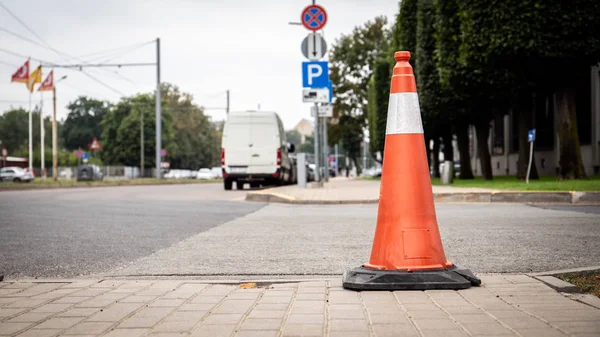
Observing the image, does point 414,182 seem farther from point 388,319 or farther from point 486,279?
point 388,319

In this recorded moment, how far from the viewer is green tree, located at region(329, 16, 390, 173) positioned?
5859 cm

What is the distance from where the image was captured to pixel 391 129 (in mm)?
5043

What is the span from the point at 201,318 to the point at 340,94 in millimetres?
57143

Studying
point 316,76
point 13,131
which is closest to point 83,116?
point 13,131

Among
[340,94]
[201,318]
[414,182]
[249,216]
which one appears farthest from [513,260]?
[340,94]

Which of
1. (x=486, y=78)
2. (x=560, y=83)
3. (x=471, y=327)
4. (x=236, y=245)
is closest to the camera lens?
(x=471, y=327)

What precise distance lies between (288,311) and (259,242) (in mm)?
3754

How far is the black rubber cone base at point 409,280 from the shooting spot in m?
4.51

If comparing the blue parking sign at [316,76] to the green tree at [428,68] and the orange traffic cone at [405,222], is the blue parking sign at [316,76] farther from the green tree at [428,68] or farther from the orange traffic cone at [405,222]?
the orange traffic cone at [405,222]

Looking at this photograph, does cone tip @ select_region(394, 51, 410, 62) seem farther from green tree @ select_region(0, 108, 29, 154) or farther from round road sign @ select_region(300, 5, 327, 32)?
green tree @ select_region(0, 108, 29, 154)

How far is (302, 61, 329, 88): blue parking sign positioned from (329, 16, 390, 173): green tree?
117 ft

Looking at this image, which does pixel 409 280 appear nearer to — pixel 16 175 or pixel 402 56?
pixel 402 56

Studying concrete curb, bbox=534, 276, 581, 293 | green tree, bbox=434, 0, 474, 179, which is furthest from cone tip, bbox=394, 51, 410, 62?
green tree, bbox=434, 0, 474, 179

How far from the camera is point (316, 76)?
71.8 ft
